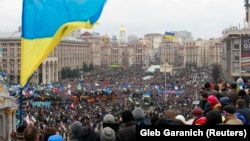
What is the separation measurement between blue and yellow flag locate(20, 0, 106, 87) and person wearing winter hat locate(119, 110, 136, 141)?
1.39 m

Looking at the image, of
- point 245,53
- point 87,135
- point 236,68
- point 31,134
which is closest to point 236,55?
point 236,68

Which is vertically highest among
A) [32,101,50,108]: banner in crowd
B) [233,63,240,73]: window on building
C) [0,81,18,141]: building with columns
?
[233,63,240,73]: window on building

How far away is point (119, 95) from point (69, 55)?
4780 centimetres

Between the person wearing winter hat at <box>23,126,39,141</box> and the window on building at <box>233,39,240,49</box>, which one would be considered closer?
the person wearing winter hat at <box>23,126,39,141</box>

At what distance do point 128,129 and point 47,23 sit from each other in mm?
1910

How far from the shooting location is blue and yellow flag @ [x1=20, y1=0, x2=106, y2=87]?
549cm

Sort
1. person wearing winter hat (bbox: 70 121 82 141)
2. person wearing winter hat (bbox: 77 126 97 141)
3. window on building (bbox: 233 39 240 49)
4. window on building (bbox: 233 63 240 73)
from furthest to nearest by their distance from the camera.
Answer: window on building (bbox: 233 39 240 49) < window on building (bbox: 233 63 240 73) < person wearing winter hat (bbox: 70 121 82 141) < person wearing winter hat (bbox: 77 126 97 141)

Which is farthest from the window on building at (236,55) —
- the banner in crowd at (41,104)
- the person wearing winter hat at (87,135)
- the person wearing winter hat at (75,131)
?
the person wearing winter hat at (87,135)

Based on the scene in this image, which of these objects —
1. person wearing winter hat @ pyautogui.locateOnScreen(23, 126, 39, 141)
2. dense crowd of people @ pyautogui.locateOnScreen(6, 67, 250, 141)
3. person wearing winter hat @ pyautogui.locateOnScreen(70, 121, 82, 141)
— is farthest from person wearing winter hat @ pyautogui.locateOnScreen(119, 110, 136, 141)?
person wearing winter hat @ pyautogui.locateOnScreen(23, 126, 39, 141)

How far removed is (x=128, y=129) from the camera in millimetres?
4789

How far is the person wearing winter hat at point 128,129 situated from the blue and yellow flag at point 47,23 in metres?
1.39

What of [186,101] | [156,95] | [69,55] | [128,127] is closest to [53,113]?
[186,101]

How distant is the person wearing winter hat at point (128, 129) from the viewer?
15.6 ft

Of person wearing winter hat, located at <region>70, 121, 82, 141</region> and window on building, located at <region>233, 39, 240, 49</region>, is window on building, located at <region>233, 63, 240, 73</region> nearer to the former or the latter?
window on building, located at <region>233, 39, 240, 49</region>
